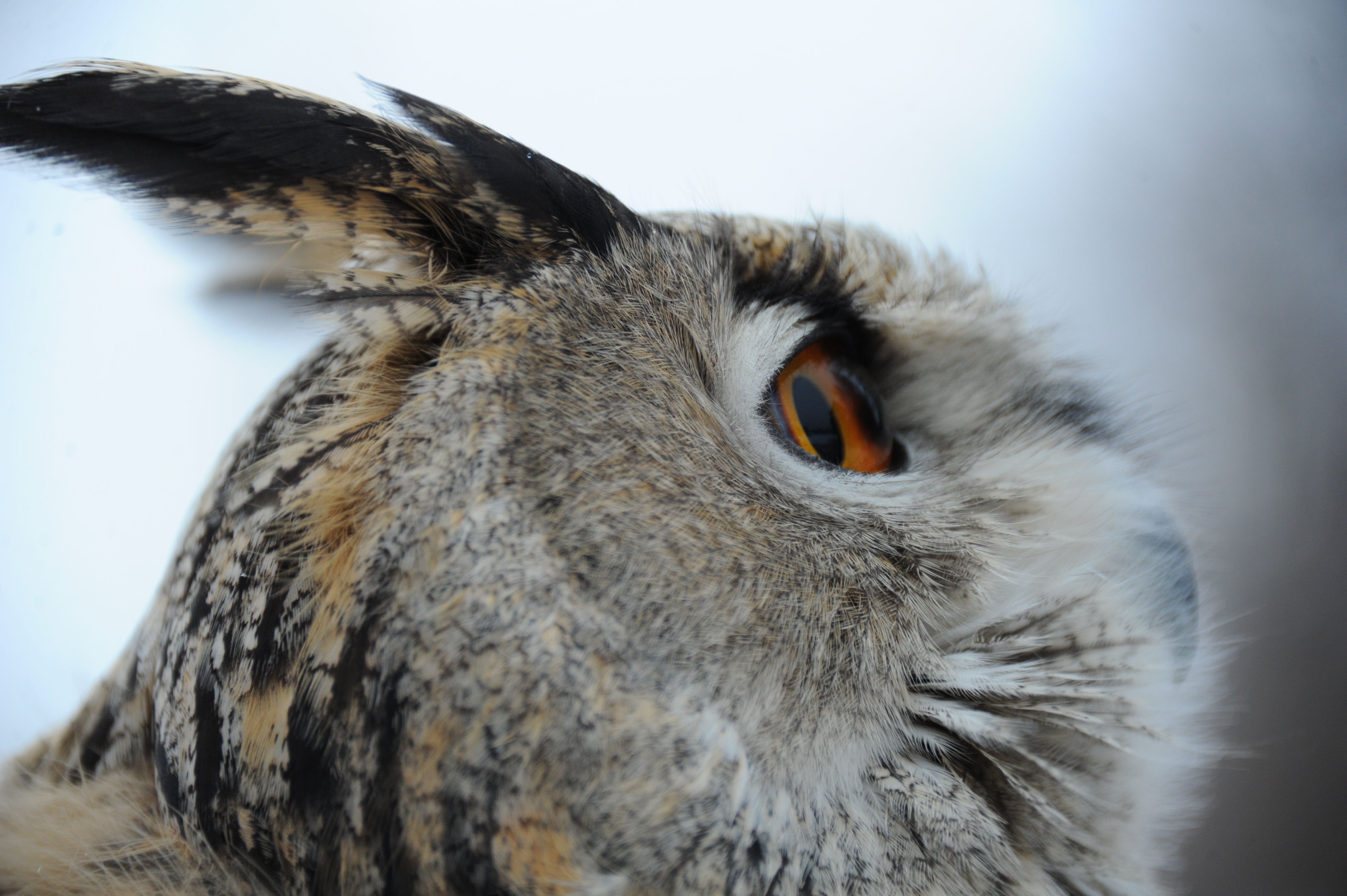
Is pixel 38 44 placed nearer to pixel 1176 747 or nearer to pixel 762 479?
pixel 762 479

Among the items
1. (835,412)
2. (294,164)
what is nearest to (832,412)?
(835,412)

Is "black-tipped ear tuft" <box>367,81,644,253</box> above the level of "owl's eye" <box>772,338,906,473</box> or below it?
above

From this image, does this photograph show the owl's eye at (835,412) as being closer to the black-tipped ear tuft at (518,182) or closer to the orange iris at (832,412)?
the orange iris at (832,412)

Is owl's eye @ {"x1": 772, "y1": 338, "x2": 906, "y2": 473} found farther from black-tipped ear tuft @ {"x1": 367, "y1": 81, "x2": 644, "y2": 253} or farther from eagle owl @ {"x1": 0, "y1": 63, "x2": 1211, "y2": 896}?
black-tipped ear tuft @ {"x1": 367, "y1": 81, "x2": 644, "y2": 253}

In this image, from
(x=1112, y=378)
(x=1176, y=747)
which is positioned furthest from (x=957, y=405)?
(x=1176, y=747)

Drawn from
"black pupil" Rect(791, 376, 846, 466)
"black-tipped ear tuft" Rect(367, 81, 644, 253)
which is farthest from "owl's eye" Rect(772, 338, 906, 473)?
"black-tipped ear tuft" Rect(367, 81, 644, 253)

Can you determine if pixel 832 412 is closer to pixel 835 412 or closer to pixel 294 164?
pixel 835 412

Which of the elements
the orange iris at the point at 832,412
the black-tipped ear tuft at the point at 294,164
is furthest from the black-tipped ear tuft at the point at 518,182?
the orange iris at the point at 832,412
